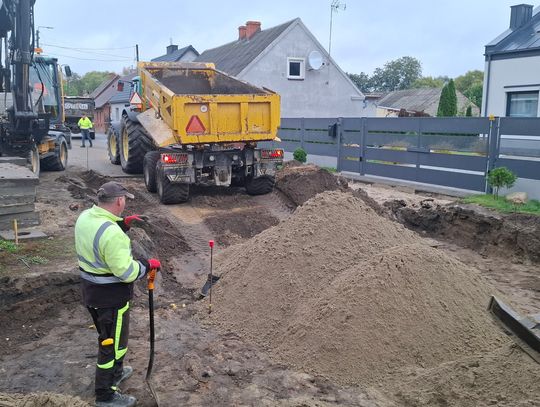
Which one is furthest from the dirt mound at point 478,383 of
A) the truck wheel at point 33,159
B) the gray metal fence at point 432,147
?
the truck wheel at point 33,159

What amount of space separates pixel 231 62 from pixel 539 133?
73.6ft

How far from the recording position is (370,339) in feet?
15.2

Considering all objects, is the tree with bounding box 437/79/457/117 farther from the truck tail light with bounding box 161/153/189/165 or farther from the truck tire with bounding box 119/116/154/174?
the truck tail light with bounding box 161/153/189/165

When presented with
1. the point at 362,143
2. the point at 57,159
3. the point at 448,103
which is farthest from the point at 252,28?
the point at 57,159

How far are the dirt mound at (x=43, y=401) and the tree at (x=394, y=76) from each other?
282ft

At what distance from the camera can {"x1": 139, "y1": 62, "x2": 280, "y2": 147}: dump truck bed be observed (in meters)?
9.25

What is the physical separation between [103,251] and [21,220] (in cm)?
484

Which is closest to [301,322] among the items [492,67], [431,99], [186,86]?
[186,86]

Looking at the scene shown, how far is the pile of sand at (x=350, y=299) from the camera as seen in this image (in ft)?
15.1

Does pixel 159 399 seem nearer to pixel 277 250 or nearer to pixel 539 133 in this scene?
pixel 277 250

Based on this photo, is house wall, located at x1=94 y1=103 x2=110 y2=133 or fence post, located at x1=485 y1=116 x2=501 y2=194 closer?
fence post, located at x1=485 y1=116 x2=501 y2=194

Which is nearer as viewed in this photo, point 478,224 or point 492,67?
point 478,224

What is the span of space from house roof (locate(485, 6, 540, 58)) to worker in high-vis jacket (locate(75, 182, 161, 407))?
17939mm

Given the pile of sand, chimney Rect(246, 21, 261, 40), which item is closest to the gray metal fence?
the pile of sand
